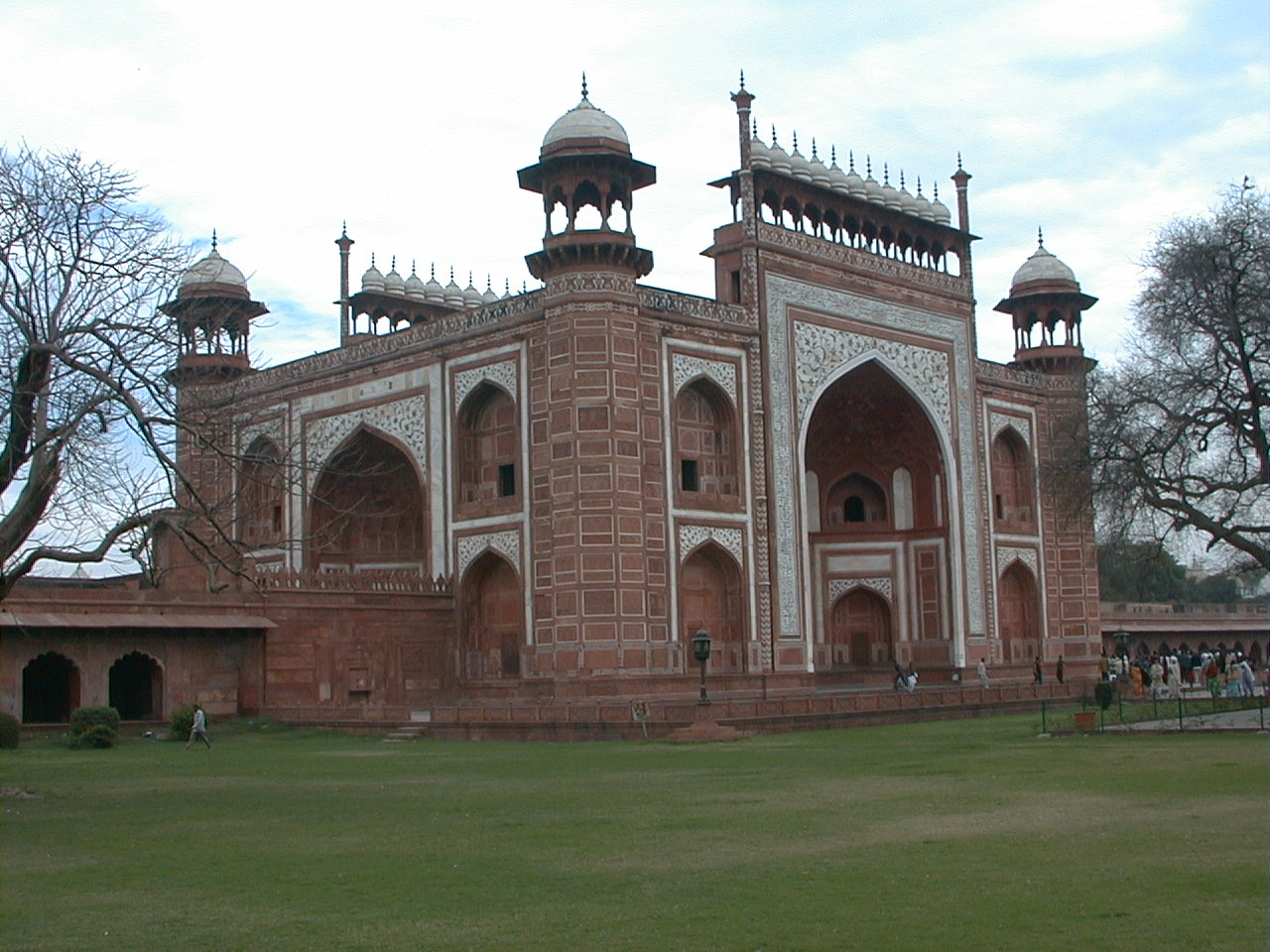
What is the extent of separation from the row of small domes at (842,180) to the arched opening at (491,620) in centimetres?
968

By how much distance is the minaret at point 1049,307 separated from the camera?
128ft

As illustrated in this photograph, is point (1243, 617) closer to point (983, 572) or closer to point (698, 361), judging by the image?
point (983, 572)

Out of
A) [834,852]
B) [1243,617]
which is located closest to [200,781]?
[834,852]

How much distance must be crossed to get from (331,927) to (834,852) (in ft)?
10.2

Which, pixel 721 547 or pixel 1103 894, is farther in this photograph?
pixel 721 547

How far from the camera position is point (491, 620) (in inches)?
1178

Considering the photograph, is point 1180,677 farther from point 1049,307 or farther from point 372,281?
point 372,281

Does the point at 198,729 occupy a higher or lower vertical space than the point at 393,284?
lower

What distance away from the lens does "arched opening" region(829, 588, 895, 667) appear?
118 ft

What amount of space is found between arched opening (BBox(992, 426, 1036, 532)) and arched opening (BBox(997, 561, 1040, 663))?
1.16 m

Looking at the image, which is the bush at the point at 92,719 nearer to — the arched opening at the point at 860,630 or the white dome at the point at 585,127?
the white dome at the point at 585,127

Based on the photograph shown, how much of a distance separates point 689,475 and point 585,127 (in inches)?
265

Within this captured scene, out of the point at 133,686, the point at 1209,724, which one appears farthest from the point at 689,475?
the point at 1209,724

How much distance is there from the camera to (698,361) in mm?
29250
